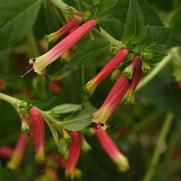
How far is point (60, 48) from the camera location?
807mm

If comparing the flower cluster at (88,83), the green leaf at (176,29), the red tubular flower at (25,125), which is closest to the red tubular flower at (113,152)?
the flower cluster at (88,83)

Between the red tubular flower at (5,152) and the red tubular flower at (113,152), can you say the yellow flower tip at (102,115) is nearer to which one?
the red tubular flower at (113,152)

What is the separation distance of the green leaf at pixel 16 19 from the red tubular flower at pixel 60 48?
4.9 inches

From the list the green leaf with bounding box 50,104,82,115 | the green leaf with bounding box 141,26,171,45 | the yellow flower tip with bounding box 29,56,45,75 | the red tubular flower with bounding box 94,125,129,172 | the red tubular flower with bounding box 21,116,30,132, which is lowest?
the red tubular flower with bounding box 94,125,129,172

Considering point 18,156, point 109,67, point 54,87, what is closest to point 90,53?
point 109,67

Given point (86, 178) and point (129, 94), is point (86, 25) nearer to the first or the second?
point (129, 94)

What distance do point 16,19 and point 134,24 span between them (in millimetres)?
221

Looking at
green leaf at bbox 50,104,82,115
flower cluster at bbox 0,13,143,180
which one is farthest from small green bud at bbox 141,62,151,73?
green leaf at bbox 50,104,82,115

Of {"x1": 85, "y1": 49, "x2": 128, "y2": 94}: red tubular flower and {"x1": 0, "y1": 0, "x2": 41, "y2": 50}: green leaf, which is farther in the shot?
{"x1": 0, "y1": 0, "x2": 41, "y2": 50}: green leaf

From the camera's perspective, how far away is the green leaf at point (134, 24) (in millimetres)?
793

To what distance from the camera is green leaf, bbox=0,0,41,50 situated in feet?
3.00

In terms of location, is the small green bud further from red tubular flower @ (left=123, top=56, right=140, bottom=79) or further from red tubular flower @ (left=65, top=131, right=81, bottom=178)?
red tubular flower @ (left=65, top=131, right=81, bottom=178)

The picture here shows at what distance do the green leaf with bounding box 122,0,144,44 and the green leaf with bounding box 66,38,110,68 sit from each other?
0.03 m

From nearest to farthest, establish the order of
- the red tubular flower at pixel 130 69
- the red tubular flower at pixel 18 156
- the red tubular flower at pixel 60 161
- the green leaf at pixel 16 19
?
the red tubular flower at pixel 130 69
the green leaf at pixel 16 19
the red tubular flower at pixel 18 156
the red tubular flower at pixel 60 161
